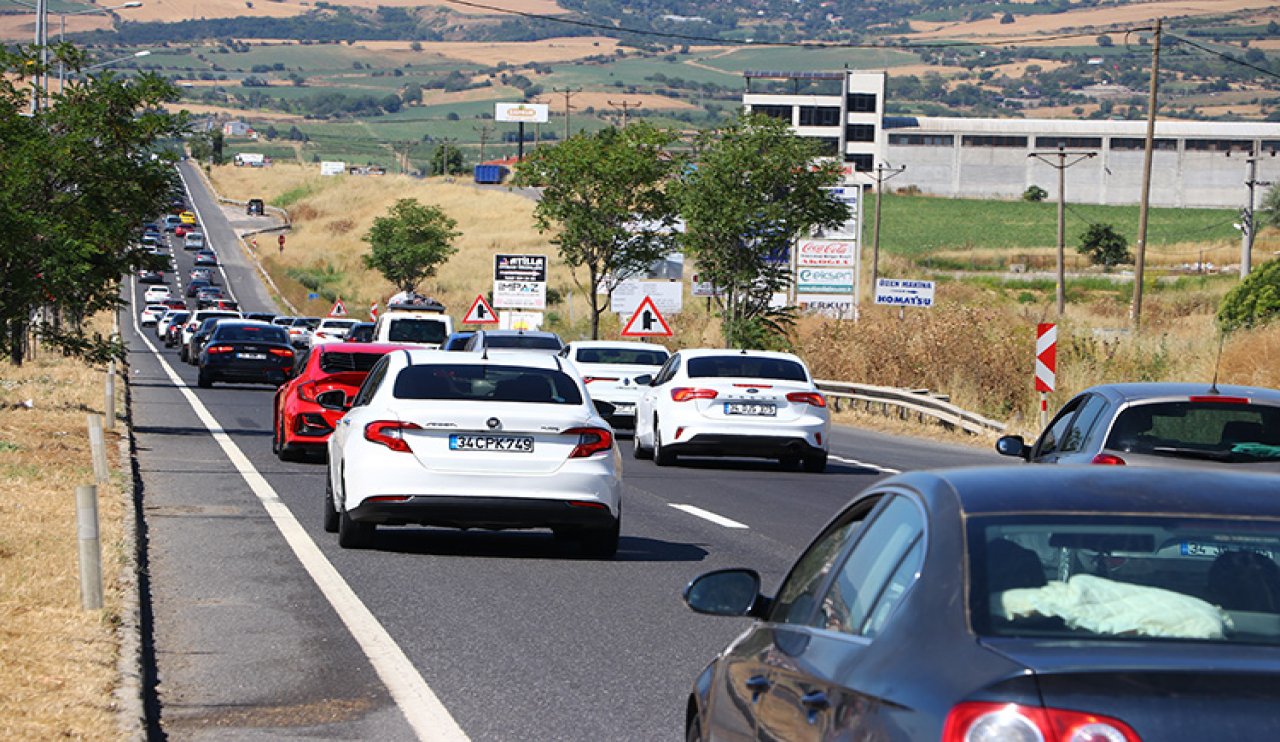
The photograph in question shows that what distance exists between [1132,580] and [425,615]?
22.6 feet

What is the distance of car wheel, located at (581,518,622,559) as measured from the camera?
1362 centimetres

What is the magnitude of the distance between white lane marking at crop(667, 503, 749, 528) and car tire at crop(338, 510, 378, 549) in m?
3.60

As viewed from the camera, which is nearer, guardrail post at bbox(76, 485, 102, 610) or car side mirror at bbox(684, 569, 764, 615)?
car side mirror at bbox(684, 569, 764, 615)

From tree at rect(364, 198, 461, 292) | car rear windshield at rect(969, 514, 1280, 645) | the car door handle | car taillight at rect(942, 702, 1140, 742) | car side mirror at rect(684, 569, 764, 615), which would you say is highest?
car rear windshield at rect(969, 514, 1280, 645)

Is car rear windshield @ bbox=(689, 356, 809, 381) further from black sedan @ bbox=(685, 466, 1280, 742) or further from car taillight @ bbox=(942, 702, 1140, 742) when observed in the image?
car taillight @ bbox=(942, 702, 1140, 742)

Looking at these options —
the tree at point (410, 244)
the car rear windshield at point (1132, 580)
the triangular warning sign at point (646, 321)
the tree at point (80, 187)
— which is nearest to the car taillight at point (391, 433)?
the car rear windshield at point (1132, 580)

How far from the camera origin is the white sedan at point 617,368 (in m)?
29.0

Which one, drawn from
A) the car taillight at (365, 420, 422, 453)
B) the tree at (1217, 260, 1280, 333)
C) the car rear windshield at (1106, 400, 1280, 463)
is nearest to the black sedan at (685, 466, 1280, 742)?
the car rear windshield at (1106, 400, 1280, 463)

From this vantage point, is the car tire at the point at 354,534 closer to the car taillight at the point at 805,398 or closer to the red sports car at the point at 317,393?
the red sports car at the point at 317,393

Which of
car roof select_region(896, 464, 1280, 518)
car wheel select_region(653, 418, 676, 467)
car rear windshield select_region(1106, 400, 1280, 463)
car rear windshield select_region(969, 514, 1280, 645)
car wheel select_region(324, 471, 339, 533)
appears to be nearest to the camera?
car rear windshield select_region(969, 514, 1280, 645)

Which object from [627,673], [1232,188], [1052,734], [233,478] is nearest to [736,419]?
[233,478]

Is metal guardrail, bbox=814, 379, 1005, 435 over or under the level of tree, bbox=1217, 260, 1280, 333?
under

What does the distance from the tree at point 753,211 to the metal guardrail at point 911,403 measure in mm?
5948

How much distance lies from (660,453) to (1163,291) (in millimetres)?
59069
